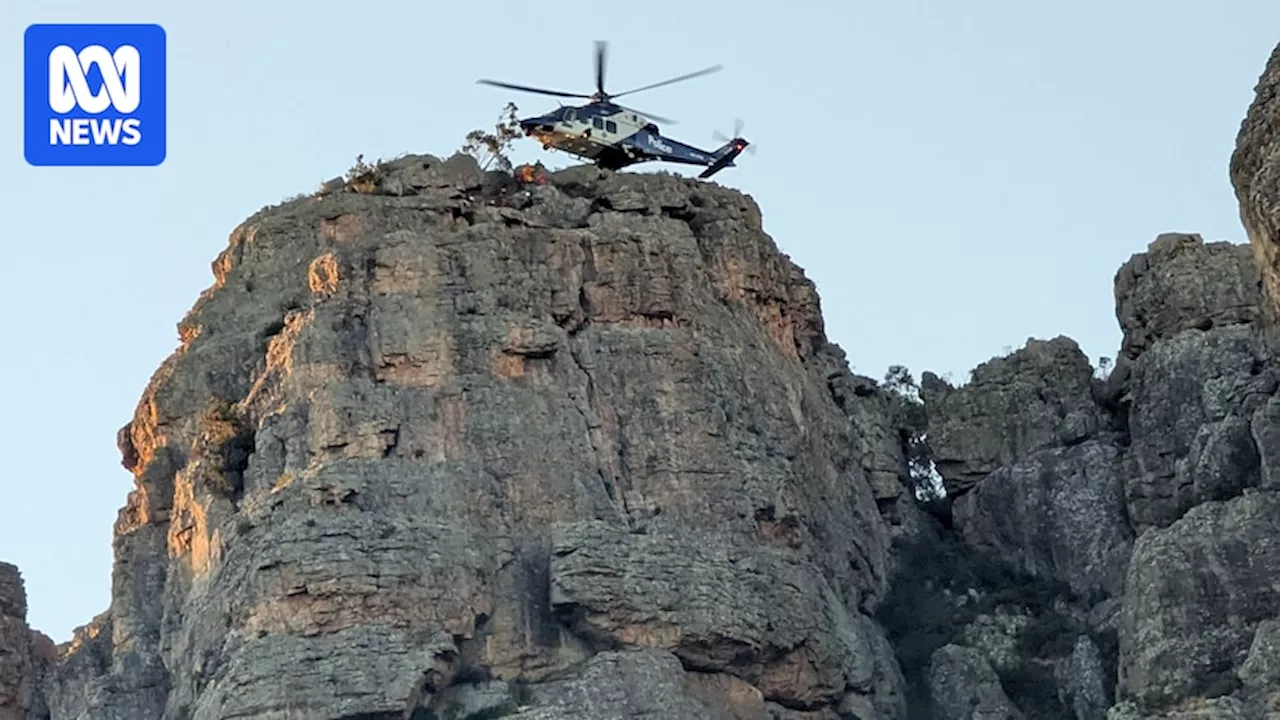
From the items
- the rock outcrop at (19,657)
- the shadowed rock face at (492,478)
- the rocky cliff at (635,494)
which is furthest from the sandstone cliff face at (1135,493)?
the rock outcrop at (19,657)

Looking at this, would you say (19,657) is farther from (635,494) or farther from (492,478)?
(635,494)

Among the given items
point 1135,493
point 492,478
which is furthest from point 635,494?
point 1135,493

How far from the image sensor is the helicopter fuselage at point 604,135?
10312cm

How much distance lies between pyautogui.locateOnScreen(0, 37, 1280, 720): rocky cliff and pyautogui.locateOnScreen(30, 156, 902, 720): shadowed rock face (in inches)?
4.1

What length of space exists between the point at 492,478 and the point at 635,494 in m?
3.93

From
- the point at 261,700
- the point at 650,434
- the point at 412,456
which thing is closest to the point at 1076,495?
the point at 650,434

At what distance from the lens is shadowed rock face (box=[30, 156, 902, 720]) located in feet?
275

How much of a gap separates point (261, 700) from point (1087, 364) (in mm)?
29620

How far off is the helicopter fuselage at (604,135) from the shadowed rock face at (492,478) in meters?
5.95

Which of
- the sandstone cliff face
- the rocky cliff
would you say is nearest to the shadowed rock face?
the rocky cliff

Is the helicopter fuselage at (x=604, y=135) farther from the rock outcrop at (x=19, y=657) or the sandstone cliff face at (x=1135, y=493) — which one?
the rock outcrop at (x=19, y=657)

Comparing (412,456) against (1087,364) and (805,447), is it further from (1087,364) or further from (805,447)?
(1087,364)

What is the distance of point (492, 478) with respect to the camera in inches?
3438

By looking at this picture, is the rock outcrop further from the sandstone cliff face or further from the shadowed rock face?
the sandstone cliff face
